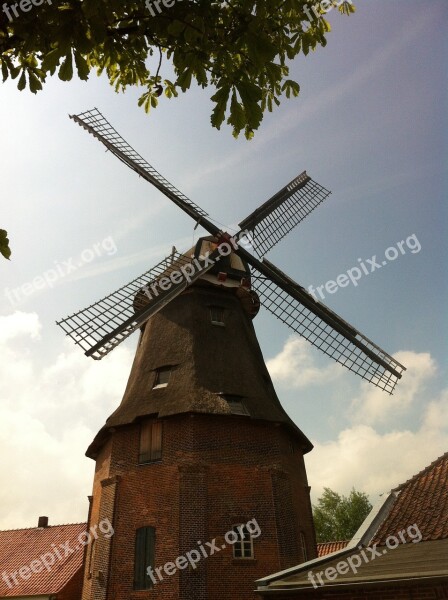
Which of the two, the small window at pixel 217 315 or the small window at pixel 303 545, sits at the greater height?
the small window at pixel 217 315

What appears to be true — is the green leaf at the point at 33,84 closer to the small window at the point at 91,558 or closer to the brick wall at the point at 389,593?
the brick wall at the point at 389,593

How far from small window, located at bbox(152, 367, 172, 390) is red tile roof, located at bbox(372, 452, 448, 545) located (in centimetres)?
742

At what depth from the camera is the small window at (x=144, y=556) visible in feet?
40.8

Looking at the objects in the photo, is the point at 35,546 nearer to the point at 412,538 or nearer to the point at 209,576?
the point at 209,576

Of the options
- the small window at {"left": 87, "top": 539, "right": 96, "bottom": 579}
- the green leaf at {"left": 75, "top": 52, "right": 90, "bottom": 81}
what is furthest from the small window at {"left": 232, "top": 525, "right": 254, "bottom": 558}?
the green leaf at {"left": 75, "top": 52, "right": 90, "bottom": 81}

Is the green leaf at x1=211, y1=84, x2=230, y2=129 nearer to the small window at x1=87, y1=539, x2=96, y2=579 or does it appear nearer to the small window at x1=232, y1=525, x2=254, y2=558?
the small window at x1=232, y1=525, x2=254, y2=558

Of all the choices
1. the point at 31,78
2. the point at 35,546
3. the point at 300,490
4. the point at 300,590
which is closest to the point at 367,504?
the point at 35,546

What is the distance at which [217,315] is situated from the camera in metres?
17.4

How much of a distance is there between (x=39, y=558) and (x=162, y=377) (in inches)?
624

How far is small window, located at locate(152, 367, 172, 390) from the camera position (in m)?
15.4

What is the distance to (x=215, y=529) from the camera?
1262 centimetres

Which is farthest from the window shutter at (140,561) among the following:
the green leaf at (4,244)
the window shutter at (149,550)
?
the green leaf at (4,244)

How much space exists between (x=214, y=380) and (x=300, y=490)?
14.7 ft

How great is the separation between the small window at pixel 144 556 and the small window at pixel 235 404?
3.88 metres
